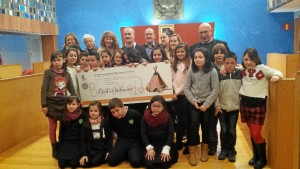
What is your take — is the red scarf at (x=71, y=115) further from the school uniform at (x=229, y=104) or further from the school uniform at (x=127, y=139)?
the school uniform at (x=229, y=104)

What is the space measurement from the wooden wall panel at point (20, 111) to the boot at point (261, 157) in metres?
3.19

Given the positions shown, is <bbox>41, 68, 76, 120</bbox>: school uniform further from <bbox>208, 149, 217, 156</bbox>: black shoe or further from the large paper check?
<bbox>208, 149, 217, 156</bbox>: black shoe

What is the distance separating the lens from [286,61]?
6.26 m

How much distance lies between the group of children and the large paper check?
0.13 metres

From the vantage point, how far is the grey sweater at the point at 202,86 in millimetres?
3304

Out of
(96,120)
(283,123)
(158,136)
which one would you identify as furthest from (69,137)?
(283,123)

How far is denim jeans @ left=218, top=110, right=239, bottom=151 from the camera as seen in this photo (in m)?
3.34

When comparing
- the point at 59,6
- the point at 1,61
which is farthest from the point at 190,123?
the point at 59,6

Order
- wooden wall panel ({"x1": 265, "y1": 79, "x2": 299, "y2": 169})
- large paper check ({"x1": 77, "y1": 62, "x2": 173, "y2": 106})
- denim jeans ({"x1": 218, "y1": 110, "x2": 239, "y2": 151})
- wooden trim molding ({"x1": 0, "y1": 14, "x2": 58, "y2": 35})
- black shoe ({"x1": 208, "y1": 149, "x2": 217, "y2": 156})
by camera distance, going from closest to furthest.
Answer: wooden wall panel ({"x1": 265, "y1": 79, "x2": 299, "y2": 169}) < denim jeans ({"x1": 218, "y1": 110, "x2": 239, "y2": 151}) < black shoe ({"x1": 208, "y1": 149, "x2": 217, "y2": 156}) < large paper check ({"x1": 77, "y1": 62, "x2": 173, "y2": 106}) < wooden trim molding ({"x1": 0, "y1": 14, "x2": 58, "y2": 35})

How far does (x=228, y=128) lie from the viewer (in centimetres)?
341

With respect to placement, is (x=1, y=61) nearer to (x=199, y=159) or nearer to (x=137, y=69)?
(x=137, y=69)

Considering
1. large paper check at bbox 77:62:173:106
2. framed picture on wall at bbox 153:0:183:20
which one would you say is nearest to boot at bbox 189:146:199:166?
large paper check at bbox 77:62:173:106

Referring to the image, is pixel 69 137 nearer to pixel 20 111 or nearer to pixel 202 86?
pixel 20 111

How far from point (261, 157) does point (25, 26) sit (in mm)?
7588
